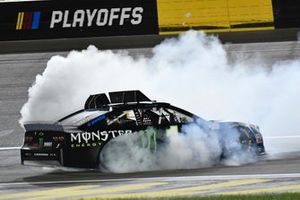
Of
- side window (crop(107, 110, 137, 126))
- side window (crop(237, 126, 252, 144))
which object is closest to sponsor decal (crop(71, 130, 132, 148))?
side window (crop(107, 110, 137, 126))

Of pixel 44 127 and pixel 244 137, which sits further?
pixel 244 137

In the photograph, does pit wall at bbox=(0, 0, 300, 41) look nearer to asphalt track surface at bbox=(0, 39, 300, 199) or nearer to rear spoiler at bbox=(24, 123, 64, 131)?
asphalt track surface at bbox=(0, 39, 300, 199)

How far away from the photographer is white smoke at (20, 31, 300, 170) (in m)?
16.1

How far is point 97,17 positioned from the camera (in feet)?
83.5

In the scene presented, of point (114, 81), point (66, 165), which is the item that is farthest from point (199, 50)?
point (66, 165)

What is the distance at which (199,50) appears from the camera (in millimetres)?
18781

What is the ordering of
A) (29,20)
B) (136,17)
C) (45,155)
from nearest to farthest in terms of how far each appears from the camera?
(45,155) → (136,17) → (29,20)

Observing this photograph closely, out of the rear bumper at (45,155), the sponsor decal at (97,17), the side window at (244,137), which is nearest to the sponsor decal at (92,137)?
the rear bumper at (45,155)

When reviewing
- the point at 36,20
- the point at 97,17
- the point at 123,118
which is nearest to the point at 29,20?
the point at 36,20

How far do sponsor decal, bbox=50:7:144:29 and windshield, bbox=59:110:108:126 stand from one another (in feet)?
39.6

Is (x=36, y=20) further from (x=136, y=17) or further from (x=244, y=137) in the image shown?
(x=244, y=137)

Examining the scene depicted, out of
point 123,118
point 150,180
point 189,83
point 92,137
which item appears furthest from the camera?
point 189,83

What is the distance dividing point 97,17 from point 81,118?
12556 mm

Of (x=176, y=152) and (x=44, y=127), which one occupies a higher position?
(x=44, y=127)
